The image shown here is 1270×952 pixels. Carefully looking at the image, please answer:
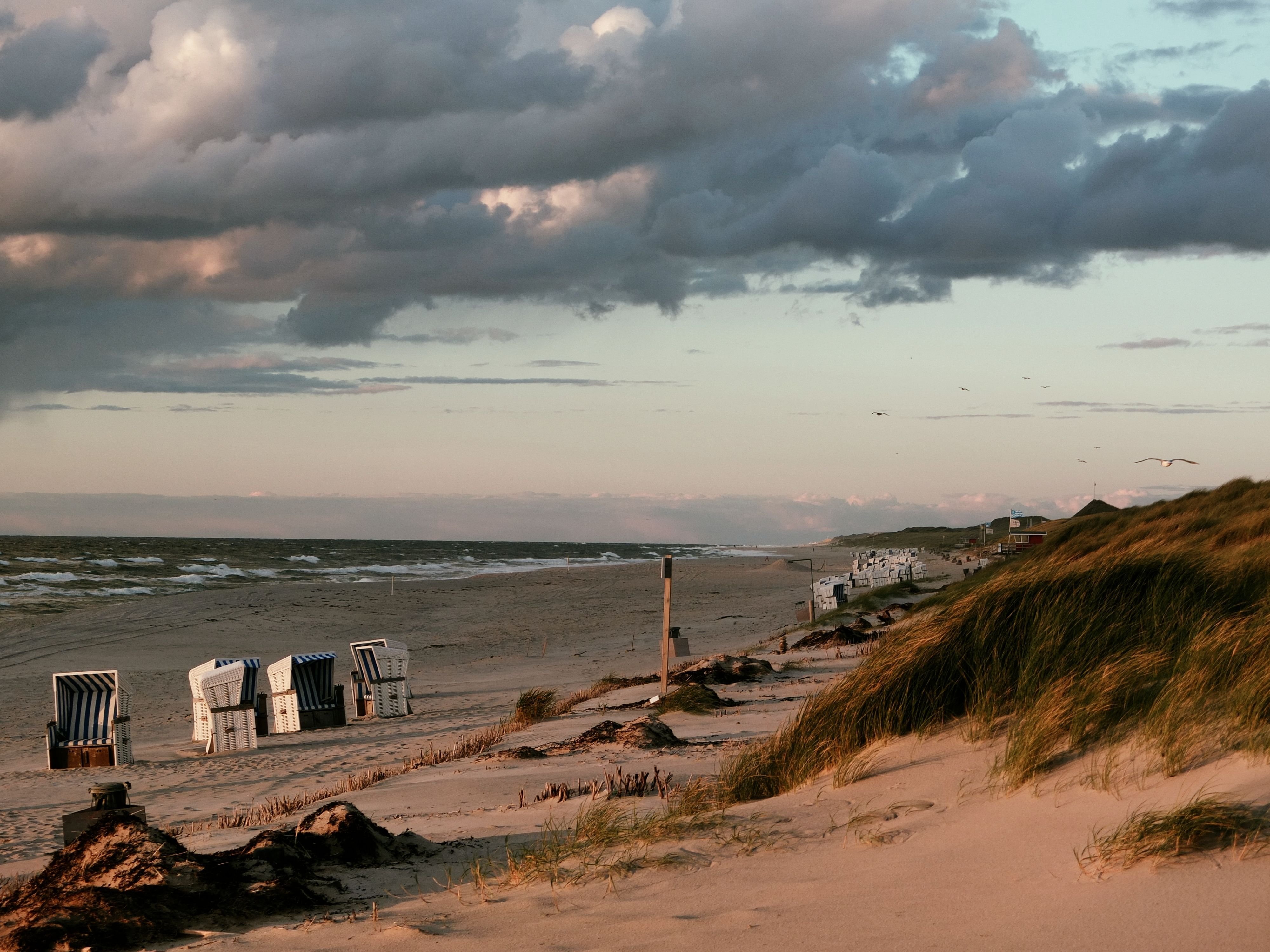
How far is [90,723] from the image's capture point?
1203 cm

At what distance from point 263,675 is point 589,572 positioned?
33.6 m

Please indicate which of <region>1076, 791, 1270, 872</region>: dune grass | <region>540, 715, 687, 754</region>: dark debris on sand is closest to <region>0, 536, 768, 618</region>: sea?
<region>540, 715, 687, 754</region>: dark debris on sand

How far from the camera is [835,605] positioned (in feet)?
87.4

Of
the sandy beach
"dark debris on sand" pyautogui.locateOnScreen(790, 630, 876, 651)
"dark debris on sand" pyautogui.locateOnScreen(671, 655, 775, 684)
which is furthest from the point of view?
"dark debris on sand" pyautogui.locateOnScreen(790, 630, 876, 651)

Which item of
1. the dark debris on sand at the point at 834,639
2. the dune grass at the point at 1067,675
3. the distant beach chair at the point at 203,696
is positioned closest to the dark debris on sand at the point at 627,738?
the dune grass at the point at 1067,675

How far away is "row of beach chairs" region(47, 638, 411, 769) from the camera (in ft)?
39.2

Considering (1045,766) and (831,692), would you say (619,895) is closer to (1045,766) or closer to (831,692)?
(1045,766)

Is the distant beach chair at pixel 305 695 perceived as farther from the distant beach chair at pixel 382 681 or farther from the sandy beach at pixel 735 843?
the distant beach chair at pixel 382 681

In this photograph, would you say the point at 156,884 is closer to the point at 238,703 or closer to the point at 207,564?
the point at 238,703

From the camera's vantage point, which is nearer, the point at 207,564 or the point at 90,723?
the point at 90,723

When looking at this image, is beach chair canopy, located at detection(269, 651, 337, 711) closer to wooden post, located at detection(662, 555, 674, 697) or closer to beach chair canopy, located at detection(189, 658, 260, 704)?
beach chair canopy, located at detection(189, 658, 260, 704)

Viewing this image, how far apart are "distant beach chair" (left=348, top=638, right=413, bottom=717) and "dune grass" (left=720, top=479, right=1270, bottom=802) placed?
8.92 m

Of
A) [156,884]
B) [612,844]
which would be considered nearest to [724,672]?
[612,844]

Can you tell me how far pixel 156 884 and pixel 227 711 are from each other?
8.68 meters
